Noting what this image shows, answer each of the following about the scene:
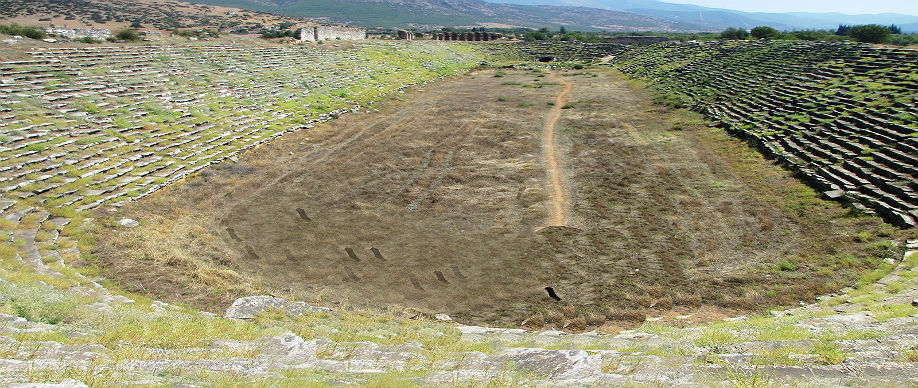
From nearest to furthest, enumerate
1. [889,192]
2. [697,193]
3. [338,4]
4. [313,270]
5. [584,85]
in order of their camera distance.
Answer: [313,270], [889,192], [697,193], [584,85], [338,4]

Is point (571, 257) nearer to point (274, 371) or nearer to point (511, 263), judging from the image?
point (511, 263)

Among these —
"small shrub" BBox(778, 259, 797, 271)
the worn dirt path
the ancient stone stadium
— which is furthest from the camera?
the worn dirt path

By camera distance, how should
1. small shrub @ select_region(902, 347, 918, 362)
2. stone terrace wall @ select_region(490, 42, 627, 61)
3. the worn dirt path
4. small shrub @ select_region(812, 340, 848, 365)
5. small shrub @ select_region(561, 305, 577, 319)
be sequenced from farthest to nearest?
1. stone terrace wall @ select_region(490, 42, 627, 61)
2. the worn dirt path
3. small shrub @ select_region(561, 305, 577, 319)
4. small shrub @ select_region(812, 340, 848, 365)
5. small shrub @ select_region(902, 347, 918, 362)

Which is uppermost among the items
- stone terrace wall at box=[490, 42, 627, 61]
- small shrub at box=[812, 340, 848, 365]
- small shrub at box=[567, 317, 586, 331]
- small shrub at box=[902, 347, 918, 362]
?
stone terrace wall at box=[490, 42, 627, 61]

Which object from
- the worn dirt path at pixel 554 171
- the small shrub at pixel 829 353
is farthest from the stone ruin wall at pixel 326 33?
the small shrub at pixel 829 353

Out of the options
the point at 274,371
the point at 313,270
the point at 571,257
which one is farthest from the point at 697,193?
the point at 274,371

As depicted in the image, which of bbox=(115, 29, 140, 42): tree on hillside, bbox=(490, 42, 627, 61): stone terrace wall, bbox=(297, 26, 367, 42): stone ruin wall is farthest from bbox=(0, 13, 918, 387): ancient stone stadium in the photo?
bbox=(490, 42, 627, 61): stone terrace wall

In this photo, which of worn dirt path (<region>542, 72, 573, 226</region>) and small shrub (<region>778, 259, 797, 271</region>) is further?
worn dirt path (<region>542, 72, 573, 226</region>)

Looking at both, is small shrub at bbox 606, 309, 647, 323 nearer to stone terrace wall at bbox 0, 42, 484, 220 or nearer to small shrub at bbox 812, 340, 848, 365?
small shrub at bbox 812, 340, 848, 365

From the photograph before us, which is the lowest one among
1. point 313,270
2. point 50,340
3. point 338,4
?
point 313,270
